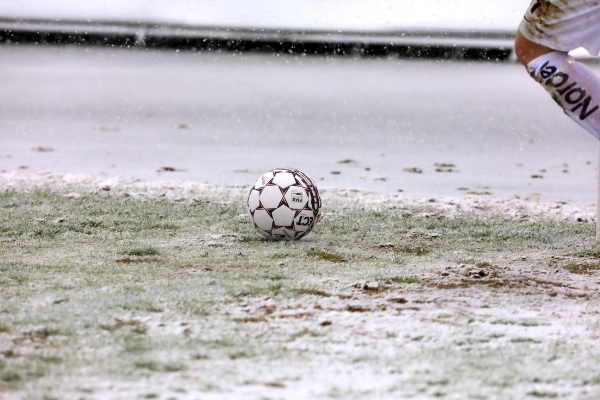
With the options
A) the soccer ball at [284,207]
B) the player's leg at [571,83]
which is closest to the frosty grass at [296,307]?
the soccer ball at [284,207]

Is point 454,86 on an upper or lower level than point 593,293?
lower

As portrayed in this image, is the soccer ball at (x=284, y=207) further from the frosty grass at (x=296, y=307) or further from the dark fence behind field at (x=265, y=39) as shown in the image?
the dark fence behind field at (x=265, y=39)

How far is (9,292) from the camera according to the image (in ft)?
12.1

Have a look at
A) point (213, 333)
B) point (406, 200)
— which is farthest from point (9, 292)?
point (406, 200)

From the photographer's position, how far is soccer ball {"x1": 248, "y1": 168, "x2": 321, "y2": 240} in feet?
16.6

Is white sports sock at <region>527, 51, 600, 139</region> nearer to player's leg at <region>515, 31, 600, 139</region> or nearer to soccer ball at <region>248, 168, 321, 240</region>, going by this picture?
player's leg at <region>515, 31, 600, 139</region>

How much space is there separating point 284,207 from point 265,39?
11.3 m

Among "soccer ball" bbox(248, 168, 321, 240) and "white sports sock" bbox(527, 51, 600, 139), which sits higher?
"white sports sock" bbox(527, 51, 600, 139)

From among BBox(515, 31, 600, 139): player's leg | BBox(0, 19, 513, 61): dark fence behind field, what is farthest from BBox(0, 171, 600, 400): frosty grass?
BBox(0, 19, 513, 61): dark fence behind field

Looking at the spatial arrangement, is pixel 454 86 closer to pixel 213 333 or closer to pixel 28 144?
pixel 28 144

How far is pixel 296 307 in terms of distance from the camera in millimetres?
3496

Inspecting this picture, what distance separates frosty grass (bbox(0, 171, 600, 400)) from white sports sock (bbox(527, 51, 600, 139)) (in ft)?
2.36

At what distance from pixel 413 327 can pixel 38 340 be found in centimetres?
122

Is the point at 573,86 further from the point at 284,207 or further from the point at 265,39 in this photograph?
the point at 265,39
